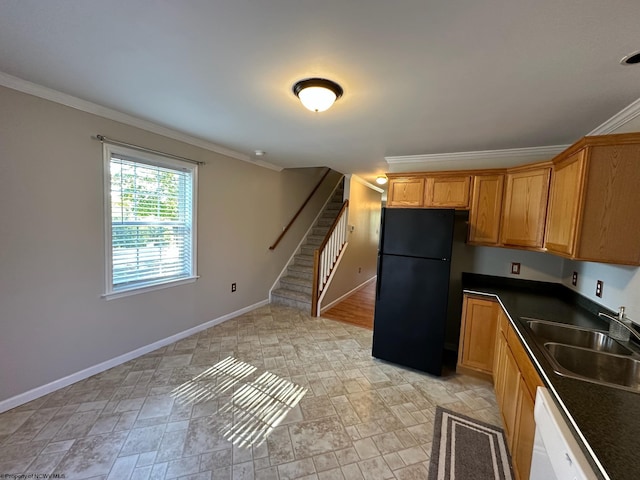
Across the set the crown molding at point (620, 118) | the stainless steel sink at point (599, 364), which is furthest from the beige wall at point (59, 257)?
the crown molding at point (620, 118)

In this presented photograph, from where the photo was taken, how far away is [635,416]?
1.02m

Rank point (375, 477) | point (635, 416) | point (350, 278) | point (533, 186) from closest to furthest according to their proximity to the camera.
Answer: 1. point (635, 416)
2. point (375, 477)
3. point (533, 186)
4. point (350, 278)

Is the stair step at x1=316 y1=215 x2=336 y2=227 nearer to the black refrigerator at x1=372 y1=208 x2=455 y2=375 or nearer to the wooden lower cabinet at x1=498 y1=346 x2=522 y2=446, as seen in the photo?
the black refrigerator at x1=372 y1=208 x2=455 y2=375

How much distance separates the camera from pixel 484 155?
317 centimetres

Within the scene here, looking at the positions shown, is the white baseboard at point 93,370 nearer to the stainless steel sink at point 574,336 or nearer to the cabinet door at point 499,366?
the cabinet door at point 499,366

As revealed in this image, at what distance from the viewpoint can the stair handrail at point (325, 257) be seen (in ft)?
14.4

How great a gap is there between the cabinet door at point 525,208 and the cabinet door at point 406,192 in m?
0.86

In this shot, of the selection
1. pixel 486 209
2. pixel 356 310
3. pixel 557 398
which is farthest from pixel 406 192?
pixel 557 398

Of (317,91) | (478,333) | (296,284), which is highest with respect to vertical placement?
(317,91)

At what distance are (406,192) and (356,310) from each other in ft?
7.90

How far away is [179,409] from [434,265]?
8.43 feet

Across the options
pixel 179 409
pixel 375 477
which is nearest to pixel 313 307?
pixel 179 409

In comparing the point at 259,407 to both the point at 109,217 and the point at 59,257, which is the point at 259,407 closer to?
the point at 59,257

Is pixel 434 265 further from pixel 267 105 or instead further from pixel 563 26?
pixel 267 105
